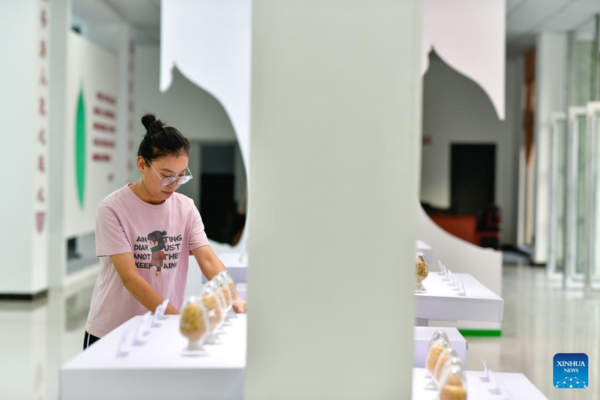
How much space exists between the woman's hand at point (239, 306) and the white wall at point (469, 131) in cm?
1028

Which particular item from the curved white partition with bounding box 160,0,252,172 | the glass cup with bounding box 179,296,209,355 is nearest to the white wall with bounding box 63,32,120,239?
the curved white partition with bounding box 160,0,252,172

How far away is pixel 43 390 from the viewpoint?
4102mm

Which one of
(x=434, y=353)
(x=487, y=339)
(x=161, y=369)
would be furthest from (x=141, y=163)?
(x=487, y=339)

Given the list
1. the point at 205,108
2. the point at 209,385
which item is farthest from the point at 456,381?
the point at 205,108

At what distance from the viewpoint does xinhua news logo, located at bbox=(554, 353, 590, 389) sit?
2.24 meters

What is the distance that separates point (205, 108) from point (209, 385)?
10.2 m

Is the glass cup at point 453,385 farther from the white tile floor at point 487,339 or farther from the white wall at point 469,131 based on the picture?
the white wall at point 469,131

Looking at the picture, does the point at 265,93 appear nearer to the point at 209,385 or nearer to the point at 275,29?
the point at 275,29

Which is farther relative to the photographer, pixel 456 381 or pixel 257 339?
pixel 456 381

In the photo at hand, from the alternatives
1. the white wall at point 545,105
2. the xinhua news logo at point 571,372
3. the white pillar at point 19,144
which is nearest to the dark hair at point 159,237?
the xinhua news logo at point 571,372

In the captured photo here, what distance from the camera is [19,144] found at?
24.0ft

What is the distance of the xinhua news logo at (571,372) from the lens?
224 centimetres

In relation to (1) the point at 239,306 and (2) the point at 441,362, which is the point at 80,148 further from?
(2) the point at 441,362

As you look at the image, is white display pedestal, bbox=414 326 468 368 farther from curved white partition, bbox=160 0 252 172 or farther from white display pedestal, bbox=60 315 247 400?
curved white partition, bbox=160 0 252 172
